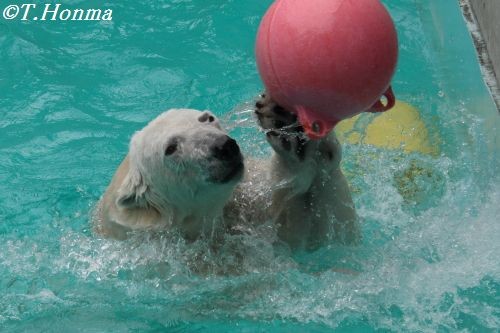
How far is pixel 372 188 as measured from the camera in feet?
18.3

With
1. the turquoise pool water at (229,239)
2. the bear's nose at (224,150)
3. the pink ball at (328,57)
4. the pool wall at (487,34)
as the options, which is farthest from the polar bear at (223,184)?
the pool wall at (487,34)

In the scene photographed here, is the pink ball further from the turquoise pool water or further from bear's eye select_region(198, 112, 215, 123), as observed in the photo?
the turquoise pool water

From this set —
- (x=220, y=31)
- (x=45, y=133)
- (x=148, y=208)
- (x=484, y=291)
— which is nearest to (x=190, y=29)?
(x=220, y=31)

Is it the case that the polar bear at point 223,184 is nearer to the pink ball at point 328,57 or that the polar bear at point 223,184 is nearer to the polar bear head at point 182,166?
the polar bear head at point 182,166

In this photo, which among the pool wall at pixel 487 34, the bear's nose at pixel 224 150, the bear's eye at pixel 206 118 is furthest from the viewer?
the pool wall at pixel 487 34

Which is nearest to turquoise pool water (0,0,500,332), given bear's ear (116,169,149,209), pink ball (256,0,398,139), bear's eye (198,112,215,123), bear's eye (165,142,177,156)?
bear's eye (198,112,215,123)

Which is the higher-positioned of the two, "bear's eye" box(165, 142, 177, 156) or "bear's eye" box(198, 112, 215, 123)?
"bear's eye" box(198, 112, 215, 123)

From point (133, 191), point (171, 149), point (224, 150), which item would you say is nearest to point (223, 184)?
point (224, 150)

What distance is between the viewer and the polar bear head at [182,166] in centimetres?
407

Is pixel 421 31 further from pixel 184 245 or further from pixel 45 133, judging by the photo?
pixel 184 245

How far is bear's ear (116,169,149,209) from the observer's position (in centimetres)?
449

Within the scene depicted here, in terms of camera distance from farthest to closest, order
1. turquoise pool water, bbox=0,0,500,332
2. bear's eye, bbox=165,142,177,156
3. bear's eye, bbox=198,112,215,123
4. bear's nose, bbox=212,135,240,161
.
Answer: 1. turquoise pool water, bbox=0,0,500,332
2. bear's eye, bbox=198,112,215,123
3. bear's eye, bbox=165,142,177,156
4. bear's nose, bbox=212,135,240,161

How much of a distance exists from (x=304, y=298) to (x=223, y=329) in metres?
0.50

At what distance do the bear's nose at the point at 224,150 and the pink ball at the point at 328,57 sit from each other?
48cm
